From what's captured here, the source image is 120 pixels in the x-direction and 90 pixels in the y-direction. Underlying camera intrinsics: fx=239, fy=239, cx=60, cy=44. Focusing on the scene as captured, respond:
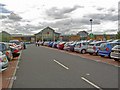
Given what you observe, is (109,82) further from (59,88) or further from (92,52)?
(92,52)

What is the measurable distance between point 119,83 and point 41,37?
121411mm

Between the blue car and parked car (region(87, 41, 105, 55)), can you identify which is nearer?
the blue car

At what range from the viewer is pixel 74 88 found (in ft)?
26.6

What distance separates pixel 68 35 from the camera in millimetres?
120312

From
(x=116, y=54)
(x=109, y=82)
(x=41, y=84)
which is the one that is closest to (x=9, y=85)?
(x=41, y=84)

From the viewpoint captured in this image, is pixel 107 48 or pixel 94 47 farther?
pixel 94 47

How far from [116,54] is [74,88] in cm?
882

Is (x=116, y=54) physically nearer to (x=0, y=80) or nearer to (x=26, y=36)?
(x=0, y=80)

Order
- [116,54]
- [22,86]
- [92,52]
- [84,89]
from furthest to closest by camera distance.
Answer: [92,52] < [116,54] < [22,86] < [84,89]

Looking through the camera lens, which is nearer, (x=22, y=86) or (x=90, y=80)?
(x=22, y=86)

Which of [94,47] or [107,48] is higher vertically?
[107,48]

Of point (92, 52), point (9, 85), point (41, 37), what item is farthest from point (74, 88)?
point (41, 37)

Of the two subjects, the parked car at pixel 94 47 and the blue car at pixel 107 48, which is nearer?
the blue car at pixel 107 48

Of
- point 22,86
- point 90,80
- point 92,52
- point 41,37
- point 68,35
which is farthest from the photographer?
point 41,37
